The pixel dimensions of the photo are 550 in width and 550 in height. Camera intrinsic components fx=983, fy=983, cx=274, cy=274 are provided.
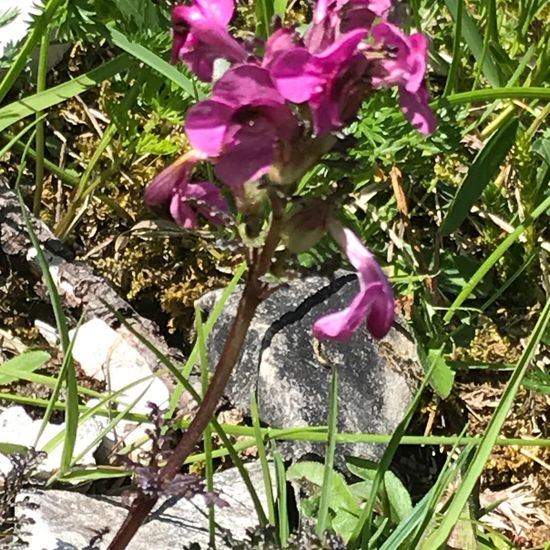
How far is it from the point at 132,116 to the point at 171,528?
831 mm

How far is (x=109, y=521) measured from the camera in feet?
5.23

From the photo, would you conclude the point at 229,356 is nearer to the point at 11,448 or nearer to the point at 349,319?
the point at 349,319

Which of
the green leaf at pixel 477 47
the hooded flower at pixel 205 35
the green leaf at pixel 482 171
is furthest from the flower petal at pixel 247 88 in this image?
the green leaf at pixel 477 47

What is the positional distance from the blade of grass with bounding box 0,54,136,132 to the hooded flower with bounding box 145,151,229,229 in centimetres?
75

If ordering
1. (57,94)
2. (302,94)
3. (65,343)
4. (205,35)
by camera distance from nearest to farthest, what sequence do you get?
1. (302,94)
2. (205,35)
3. (65,343)
4. (57,94)

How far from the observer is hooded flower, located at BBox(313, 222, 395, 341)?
896 millimetres

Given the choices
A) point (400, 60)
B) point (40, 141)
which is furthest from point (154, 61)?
point (400, 60)

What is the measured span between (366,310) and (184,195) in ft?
0.82

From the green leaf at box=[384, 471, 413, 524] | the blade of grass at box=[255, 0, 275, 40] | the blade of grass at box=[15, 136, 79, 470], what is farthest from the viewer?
the blade of grass at box=[255, 0, 275, 40]

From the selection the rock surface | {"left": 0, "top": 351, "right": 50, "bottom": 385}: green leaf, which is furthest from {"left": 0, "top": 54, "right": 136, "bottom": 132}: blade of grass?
the rock surface

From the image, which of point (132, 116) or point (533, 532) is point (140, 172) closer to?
point (132, 116)

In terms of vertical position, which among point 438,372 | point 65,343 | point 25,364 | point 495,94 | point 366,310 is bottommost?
point 438,372

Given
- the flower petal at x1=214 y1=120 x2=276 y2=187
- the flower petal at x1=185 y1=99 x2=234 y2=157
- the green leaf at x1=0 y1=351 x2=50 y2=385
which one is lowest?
the green leaf at x1=0 y1=351 x2=50 y2=385

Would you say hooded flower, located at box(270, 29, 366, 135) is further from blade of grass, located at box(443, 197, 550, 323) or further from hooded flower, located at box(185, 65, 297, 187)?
blade of grass, located at box(443, 197, 550, 323)
